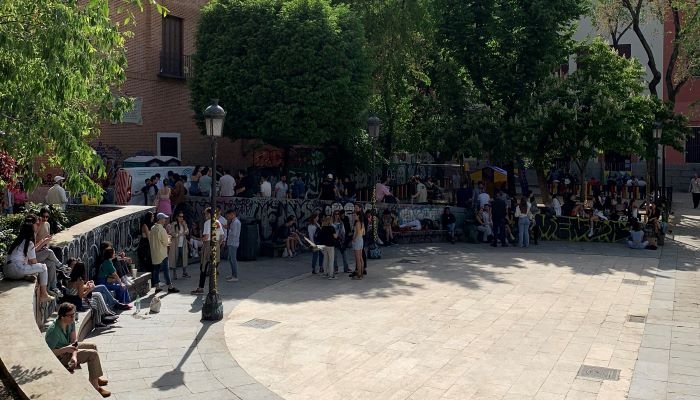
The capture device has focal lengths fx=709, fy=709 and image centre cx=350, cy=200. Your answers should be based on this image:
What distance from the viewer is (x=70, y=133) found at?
886 cm

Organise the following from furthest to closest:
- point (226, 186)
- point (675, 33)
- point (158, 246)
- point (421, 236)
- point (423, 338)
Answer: point (675, 33) < point (421, 236) < point (226, 186) < point (158, 246) < point (423, 338)

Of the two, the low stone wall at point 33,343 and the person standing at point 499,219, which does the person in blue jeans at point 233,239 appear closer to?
the low stone wall at point 33,343

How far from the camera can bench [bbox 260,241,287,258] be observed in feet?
65.9

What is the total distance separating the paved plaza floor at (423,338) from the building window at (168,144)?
12123 mm

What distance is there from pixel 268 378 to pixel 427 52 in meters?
20.7

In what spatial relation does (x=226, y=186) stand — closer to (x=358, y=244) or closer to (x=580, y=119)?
(x=358, y=244)

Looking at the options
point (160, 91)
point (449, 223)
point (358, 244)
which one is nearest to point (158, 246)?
point (358, 244)

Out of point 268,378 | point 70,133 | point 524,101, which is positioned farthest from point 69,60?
point 524,101

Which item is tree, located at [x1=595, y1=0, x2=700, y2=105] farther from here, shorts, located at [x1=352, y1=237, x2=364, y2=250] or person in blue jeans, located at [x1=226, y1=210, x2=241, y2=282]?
person in blue jeans, located at [x1=226, y1=210, x2=241, y2=282]

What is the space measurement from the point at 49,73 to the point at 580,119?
19764mm

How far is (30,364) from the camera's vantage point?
6266 millimetres

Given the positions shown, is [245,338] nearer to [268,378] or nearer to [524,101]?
[268,378]

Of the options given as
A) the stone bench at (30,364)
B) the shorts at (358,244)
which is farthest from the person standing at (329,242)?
the stone bench at (30,364)

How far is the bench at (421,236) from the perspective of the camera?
2316 cm
